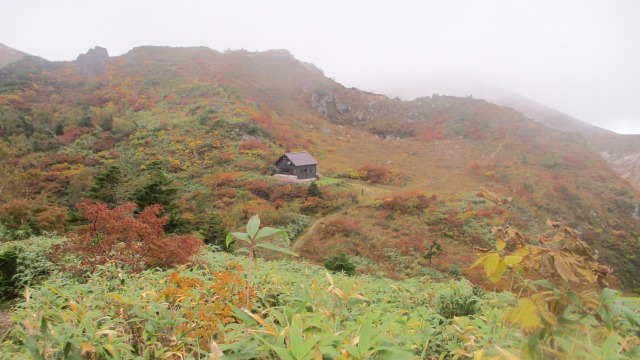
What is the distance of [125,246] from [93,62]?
51666 millimetres

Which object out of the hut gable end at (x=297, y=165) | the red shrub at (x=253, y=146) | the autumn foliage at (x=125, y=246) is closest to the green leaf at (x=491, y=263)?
the autumn foliage at (x=125, y=246)

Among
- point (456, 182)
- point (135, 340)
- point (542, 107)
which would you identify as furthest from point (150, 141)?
point (542, 107)

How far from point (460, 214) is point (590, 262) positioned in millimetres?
20065

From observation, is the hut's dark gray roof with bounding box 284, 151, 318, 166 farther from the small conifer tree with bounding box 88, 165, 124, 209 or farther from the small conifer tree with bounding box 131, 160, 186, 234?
the small conifer tree with bounding box 131, 160, 186, 234

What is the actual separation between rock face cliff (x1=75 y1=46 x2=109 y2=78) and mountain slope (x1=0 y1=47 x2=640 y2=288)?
2.21ft

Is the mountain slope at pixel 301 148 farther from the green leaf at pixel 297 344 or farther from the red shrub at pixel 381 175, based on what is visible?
the green leaf at pixel 297 344

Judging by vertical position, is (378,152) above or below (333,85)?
below

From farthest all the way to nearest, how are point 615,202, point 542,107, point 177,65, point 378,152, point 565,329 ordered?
1. point 542,107
2. point 177,65
3. point 378,152
4. point 615,202
5. point 565,329

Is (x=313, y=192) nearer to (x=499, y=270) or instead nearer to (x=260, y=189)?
(x=260, y=189)

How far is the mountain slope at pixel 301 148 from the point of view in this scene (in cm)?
1777

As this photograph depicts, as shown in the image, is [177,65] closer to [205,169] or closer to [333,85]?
[333,85]

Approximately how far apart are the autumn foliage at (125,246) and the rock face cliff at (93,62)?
48486mm

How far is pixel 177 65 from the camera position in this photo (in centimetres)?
4750

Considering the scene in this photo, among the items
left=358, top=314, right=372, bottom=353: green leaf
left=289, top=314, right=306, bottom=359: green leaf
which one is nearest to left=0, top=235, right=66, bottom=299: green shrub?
left=289, top=314, right=306, bottom=359: green leaf
